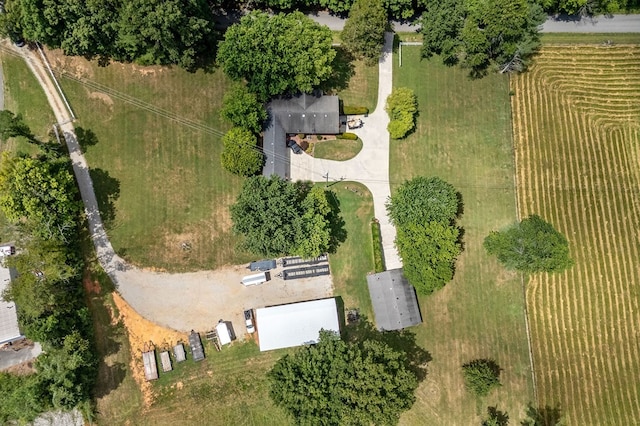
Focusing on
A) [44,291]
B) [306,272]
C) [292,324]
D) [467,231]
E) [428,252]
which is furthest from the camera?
[467,231]

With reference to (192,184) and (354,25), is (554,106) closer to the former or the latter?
(354,25)

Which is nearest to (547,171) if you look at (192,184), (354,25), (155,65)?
(354,25)

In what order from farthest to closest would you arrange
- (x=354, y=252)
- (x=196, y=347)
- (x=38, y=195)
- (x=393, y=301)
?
(x=354, y=252), (x=393, y=301), (x=196, y=347), (x=38, y=195)

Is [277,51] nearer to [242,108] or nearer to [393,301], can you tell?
[242,108]

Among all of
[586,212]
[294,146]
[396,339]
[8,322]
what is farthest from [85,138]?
[586,212]

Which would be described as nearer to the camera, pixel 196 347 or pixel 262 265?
pixel 196 347

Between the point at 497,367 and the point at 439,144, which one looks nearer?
the point at 497,367

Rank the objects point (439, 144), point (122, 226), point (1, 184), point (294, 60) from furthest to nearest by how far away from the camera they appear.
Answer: point (439, 144)
point (122, 226)
point (294, 60)
point (1, 184)
